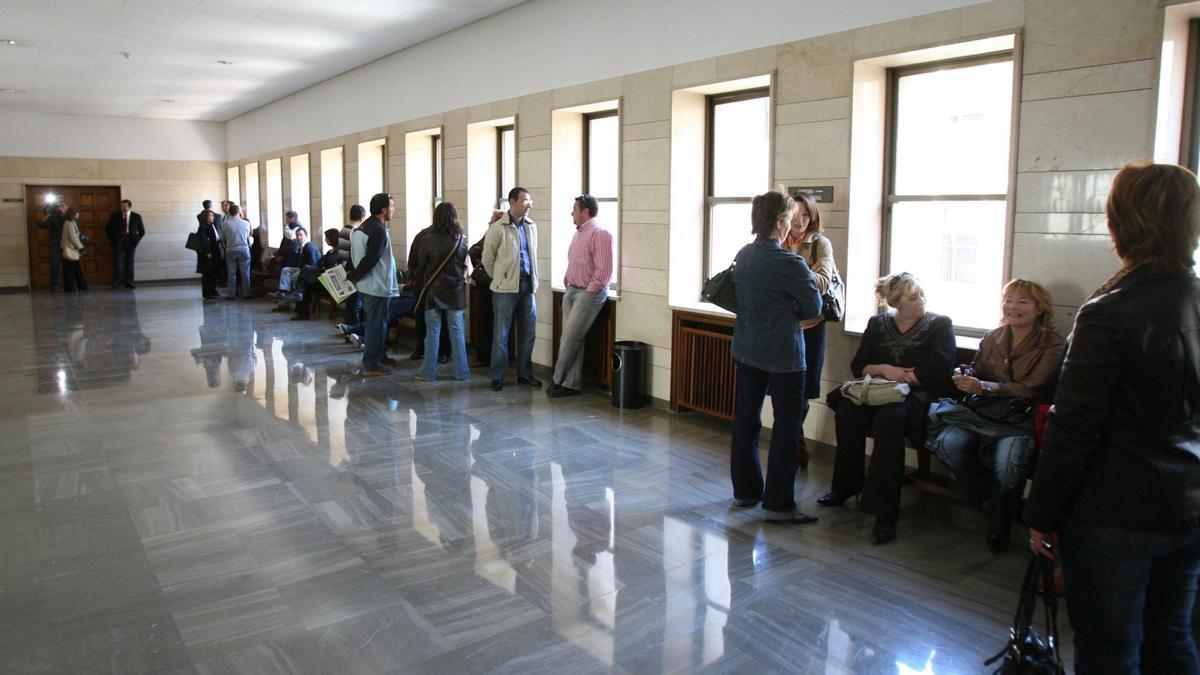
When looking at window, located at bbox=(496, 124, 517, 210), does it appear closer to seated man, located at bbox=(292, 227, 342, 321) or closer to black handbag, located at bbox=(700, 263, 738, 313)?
seated man, located at bbox=(292, 227, 342, 321)

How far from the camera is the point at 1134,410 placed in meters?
1.83

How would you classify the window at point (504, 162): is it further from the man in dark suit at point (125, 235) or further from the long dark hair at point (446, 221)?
the man in dark suit at point (125, 235)

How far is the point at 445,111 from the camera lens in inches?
362

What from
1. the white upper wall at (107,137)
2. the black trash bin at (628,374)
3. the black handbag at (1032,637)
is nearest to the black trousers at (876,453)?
the black handbag at (1032,637)

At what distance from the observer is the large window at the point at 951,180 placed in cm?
461

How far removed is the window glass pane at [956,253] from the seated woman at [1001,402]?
24.6 inches

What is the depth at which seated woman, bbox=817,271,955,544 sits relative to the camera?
3924 mm

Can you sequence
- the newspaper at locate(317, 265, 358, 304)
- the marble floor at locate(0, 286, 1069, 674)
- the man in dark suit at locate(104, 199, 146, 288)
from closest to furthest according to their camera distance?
the marble floor at locate(0, 286, 1069, 674)
the newspaper at locate(317, 265, 358, 304)
the man in dark suit at locate(104, 199, 146, 288)

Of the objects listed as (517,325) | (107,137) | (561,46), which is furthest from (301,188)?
(517,325)

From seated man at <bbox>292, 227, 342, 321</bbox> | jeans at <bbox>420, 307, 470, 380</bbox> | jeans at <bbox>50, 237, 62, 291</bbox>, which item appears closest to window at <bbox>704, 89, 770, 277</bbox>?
jeans at <bbox>420, 307, 470, 380</bbox>

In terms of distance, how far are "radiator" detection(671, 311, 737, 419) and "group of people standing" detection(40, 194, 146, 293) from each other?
14.0 metres

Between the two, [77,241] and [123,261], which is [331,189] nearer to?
[77,241]

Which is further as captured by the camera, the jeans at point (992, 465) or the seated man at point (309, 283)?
the seated man at point (309, 283)

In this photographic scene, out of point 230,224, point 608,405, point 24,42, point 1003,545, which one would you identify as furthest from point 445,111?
point 1003,545
